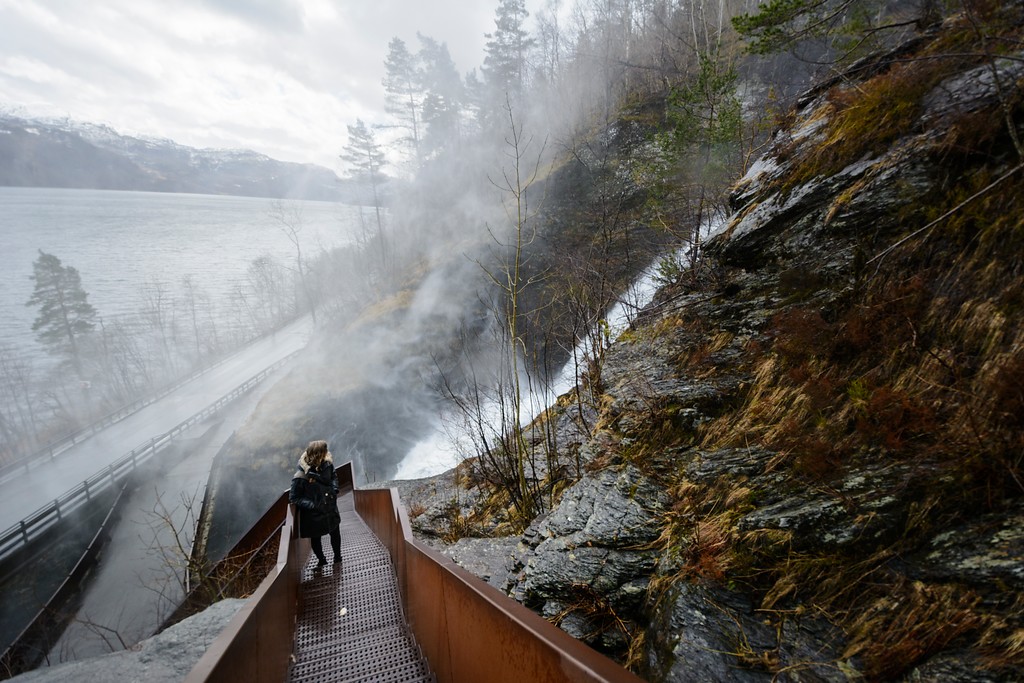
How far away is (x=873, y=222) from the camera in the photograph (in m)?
4.69

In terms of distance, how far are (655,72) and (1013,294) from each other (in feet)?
96.3

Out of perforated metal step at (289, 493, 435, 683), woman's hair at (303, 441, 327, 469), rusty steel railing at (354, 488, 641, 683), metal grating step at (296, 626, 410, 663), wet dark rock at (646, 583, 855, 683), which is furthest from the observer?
woman's hair at (303, 441, 327, 469)

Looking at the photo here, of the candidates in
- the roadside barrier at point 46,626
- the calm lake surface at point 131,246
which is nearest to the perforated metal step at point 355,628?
the roadside barrier at point 46,626

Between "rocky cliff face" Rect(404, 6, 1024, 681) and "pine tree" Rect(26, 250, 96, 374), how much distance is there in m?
53.5

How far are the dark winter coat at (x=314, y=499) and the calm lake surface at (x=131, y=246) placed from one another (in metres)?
52.6

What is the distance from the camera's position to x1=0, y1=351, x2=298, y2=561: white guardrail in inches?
622

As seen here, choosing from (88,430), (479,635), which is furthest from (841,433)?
(88,430)

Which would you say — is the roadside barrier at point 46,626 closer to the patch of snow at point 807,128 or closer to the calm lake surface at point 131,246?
the patch of snow at point 807,128

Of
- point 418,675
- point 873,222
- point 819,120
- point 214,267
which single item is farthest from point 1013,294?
point 214,267

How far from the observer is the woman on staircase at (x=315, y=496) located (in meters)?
5.32

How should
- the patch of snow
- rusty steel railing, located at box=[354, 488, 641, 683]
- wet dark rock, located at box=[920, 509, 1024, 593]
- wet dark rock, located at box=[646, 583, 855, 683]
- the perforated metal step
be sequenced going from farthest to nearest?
the patch of snow
the perforated metal step
wet dark rock, located at box=[646, 583, 855, 683]
wet dark rock, located at box=[920, 509, 1024, 593]
rusty steel railing, located at box=[354, 488, 641, 683]

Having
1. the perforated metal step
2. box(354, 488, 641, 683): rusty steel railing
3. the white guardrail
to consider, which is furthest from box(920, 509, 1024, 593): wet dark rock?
the white guardrail

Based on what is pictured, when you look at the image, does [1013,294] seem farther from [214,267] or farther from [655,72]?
[214,267]

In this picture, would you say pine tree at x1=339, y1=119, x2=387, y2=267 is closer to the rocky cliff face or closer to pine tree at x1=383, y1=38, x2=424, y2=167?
pine tree at x1=383, y1=38, x2=424, y2=167
